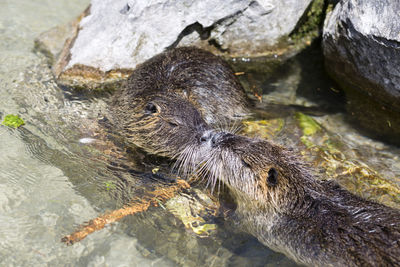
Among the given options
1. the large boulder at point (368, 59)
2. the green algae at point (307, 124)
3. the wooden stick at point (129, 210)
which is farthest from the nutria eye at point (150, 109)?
the large boulder at point (368, 59)

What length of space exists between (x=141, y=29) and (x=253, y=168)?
2.56m

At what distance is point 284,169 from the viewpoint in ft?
11.5

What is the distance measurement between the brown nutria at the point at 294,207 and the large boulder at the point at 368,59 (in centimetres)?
158

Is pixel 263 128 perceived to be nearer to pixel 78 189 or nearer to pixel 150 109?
pixel 150 109

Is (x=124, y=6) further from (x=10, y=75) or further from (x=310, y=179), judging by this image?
(x=310, y=179)

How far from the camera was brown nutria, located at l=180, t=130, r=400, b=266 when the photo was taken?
2.88 m

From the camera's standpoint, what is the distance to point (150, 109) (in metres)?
4.25

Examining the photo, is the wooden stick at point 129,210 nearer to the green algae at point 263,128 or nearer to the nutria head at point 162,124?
the nutria head at point 162,124

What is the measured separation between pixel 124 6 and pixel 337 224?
3.67 metres

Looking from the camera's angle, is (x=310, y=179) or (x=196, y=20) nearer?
(x=310, y=179)

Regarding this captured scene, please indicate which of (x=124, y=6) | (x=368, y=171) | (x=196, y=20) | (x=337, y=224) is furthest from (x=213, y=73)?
(x=337, y=224)

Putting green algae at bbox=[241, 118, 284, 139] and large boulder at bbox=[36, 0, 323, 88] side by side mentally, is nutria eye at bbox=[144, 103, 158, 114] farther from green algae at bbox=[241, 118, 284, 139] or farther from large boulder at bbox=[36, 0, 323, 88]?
large boulder at bbox=[36, 0, 323, 88]

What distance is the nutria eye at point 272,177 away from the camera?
11.2ft

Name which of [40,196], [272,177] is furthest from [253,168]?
[40,196]
